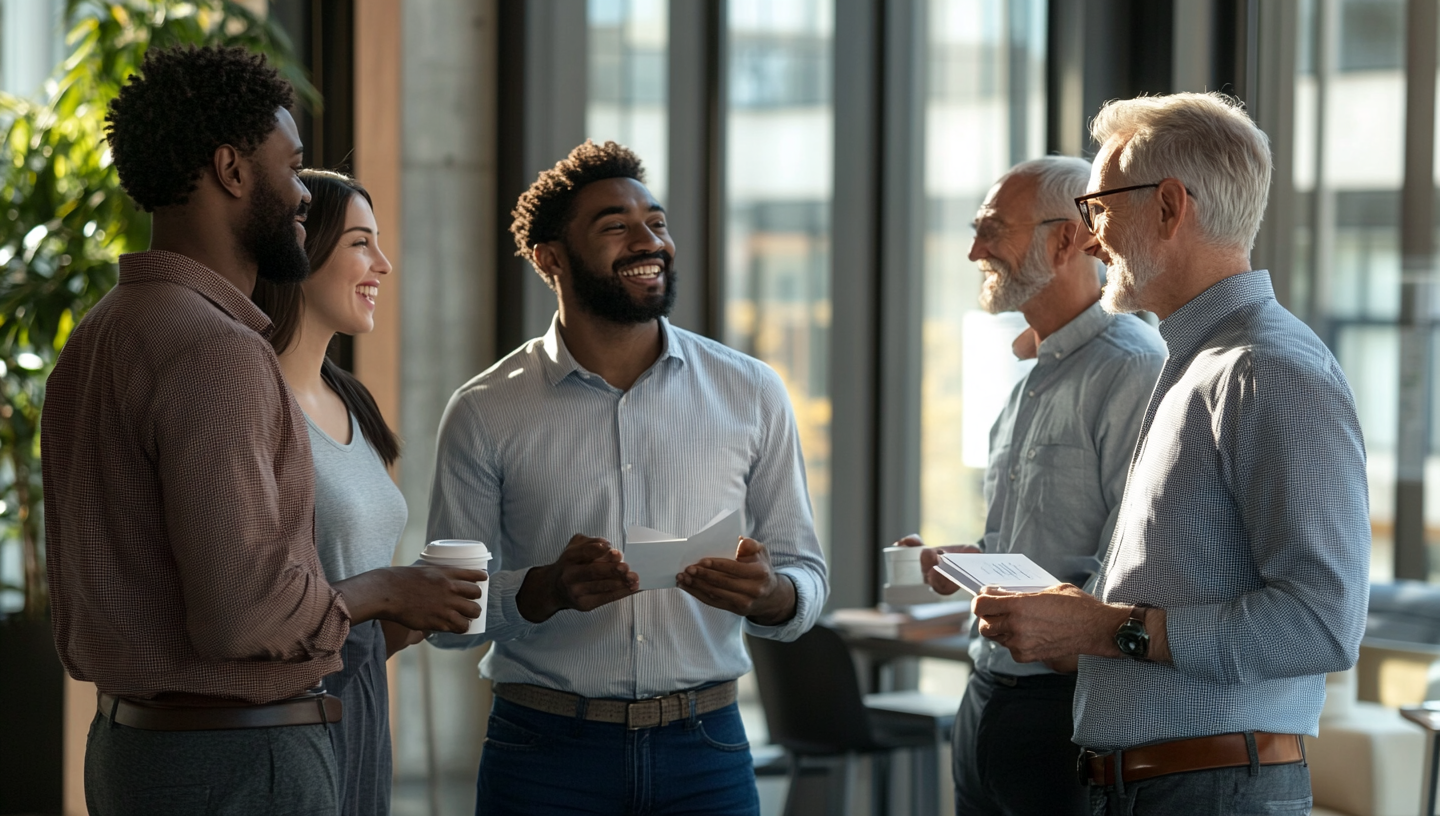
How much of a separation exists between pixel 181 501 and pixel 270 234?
0.42m

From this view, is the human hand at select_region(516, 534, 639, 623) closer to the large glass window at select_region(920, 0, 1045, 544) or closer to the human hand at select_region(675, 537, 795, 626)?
the human hand at select_region(675, 537, 795, 626)

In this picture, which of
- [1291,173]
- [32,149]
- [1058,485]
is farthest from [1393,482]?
[32,149]

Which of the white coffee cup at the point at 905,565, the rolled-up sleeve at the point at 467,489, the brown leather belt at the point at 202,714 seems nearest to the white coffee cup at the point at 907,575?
the white coffee cup at the point at 905,565

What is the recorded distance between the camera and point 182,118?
1.84m

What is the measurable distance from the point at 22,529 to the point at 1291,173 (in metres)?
4.02

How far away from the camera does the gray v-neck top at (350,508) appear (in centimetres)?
225

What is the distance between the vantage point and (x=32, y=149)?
440 cm

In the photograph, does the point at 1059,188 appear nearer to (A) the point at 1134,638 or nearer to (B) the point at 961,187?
(A) the point at 1134,638

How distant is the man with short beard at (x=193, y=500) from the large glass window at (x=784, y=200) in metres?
3.48

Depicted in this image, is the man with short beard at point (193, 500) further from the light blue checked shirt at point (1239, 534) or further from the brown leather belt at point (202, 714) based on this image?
the light blue checked shirt at point (1239, 534)

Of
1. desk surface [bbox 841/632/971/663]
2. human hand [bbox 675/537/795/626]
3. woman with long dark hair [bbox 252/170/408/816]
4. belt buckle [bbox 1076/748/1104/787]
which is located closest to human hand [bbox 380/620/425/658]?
woman with long dark hair [bbox 252/170/408/816]

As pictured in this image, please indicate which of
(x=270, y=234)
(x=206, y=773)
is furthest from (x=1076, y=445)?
(x=206, y=773)

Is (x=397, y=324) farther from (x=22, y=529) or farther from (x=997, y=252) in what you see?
(x=997, y=252)

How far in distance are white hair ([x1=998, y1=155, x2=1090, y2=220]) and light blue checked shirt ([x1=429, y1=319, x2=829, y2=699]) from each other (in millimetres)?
620
